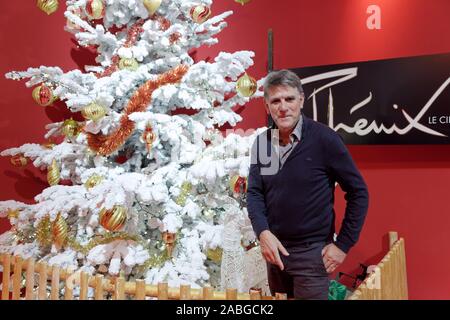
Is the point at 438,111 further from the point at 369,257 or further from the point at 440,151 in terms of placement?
the point at 369,257

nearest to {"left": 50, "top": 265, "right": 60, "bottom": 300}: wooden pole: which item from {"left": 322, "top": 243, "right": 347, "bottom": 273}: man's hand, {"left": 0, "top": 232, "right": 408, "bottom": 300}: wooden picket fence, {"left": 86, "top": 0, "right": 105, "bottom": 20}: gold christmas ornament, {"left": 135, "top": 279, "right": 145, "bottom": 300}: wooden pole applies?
{"left": 0, "top": 232, "right": 408, "bottom": 300}: wooden picket fence

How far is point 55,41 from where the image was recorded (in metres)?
3.06

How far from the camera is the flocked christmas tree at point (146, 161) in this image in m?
2.22

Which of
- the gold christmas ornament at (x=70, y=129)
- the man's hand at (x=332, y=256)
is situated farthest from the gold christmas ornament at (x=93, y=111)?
the man's hand at (x=332, y=256)

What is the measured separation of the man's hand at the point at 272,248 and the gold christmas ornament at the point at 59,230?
4.46 ft

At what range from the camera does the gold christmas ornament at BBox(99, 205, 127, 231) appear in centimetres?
205

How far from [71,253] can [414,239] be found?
1975mm

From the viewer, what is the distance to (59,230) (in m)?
2.38

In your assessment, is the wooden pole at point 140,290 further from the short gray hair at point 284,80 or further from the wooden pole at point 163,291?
the short gray hair at point 284,80

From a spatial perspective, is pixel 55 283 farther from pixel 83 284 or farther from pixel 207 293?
pixel 207 293

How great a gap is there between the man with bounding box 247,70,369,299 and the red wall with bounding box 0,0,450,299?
3.86ft

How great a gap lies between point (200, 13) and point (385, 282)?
5.81ft

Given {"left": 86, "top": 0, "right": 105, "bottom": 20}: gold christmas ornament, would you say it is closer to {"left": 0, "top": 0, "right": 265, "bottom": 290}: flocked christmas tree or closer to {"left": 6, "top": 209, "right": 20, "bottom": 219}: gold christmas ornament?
{"left": 0, "top": 0, "right": 265, "bottom": 290}: flocked christmas tree

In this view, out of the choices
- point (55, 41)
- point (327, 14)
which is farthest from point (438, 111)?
point (55, 41)
